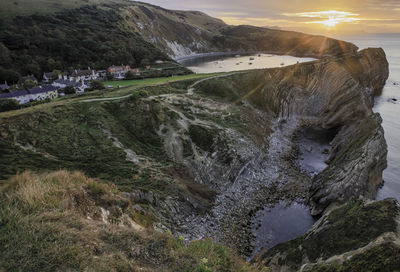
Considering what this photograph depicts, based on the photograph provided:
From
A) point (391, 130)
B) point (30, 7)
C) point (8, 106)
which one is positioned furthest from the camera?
point (30, 7)

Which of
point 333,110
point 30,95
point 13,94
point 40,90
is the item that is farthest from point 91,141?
point 333,110

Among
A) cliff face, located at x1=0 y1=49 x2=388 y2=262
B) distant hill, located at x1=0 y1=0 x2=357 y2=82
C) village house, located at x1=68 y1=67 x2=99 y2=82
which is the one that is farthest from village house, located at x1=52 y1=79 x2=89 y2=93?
cliff face, located at x1=0 y1=49 x2=388 y2=262

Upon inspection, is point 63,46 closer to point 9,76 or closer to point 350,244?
point 9,76

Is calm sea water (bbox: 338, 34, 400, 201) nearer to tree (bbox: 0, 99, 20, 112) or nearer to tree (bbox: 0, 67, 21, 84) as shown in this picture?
tree (bbox: 0, 99, 20, 112)

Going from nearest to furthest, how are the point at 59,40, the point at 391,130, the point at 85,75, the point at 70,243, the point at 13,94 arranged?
the point at 70,243 → the point at 391,130 → the point at 13,94 → the point at 85,75 → the point at 59,40

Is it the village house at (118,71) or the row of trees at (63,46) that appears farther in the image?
the row of trees at (63,46)

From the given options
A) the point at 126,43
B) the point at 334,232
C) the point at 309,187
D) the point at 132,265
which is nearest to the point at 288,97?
the point at 309,187

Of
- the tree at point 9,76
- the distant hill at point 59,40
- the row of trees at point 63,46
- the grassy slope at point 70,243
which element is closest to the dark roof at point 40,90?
the tree at point 9,76

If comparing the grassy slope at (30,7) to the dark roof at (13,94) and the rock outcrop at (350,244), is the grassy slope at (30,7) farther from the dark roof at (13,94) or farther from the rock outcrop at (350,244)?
the rock outcrop at (350,244)
